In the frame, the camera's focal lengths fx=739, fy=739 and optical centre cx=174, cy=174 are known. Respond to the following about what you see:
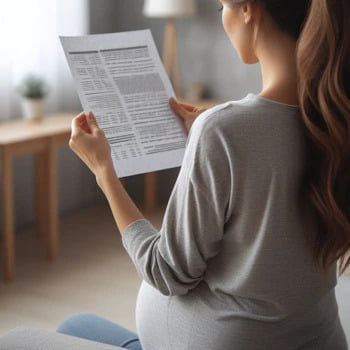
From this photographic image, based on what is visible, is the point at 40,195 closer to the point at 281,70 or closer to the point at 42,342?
the point at 42,342

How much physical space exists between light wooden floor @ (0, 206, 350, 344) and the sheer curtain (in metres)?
0.68

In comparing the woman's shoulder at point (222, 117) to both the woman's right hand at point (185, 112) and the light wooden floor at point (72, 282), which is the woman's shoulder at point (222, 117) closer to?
the woman's right hand at point (185, 112)

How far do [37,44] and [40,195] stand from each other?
0.75 meters

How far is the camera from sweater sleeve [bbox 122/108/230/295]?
100cm

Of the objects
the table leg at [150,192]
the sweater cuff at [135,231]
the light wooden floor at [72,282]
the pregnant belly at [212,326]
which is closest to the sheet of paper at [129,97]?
the sweater cuff at [135,231]

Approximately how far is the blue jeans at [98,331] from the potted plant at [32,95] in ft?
6.81

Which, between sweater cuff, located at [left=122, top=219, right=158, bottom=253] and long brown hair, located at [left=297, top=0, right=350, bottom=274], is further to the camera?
sweater cuff, located at [left=122, top=219, right=158, bottom=253]

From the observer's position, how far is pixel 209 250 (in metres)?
1.06

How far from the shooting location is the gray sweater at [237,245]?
3.29 ft

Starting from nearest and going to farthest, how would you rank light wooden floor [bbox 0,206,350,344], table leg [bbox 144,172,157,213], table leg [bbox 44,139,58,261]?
light wooden floor [bbox 0,206,350,344]
table leg [bbox 44,139,58,261]
table leg [bbox 144,172,157,213]

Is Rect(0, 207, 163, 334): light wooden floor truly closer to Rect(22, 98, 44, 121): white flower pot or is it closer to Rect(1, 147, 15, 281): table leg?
Rect(1, 147, 15, 281): table leg

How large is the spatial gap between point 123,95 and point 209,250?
417 millimetres

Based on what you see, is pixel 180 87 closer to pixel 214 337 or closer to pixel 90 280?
pixel 90 280

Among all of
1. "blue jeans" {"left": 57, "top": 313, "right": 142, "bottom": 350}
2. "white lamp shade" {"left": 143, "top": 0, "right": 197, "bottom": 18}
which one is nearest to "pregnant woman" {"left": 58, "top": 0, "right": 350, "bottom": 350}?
"blue jeans" {"left": 57, "top": 313, "right": 142, "bottom": 350}
